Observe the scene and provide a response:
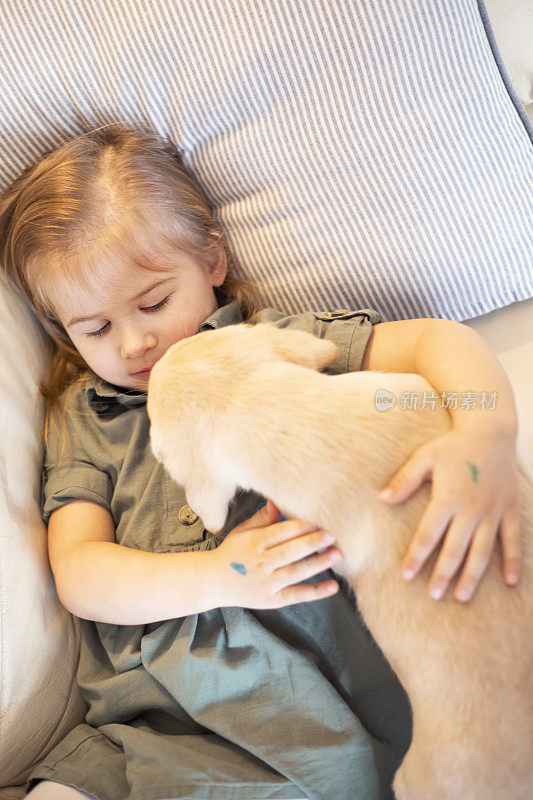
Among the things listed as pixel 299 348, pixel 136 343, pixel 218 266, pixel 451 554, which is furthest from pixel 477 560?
pixel 218 266

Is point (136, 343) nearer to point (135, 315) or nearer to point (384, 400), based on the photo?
point (135, 315)

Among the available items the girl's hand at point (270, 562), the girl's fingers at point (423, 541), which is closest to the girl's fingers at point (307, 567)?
the girl's hand at point (270, 562)

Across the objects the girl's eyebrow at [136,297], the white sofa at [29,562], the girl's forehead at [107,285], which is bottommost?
the white sofa at [29,562]

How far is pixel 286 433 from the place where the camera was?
0.86m

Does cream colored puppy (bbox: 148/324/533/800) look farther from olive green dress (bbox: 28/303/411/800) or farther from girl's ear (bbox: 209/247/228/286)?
girl's ear (bbox: 209/247/228/286)

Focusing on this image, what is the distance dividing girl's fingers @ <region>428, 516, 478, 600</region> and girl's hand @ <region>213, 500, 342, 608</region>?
0.14 m

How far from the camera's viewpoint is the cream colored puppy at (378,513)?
0.82 meters

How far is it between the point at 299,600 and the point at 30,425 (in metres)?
0.72

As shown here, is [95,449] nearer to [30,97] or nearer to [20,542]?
[20,542]

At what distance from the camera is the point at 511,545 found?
2.85ft

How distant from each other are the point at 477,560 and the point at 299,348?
0.41m

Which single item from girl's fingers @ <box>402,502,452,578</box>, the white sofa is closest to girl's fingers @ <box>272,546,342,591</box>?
girl's fingers @ <box>402,502,452,578</box>

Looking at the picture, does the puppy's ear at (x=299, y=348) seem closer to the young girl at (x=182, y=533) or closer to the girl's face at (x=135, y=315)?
the young girl at (x=182, y=533)

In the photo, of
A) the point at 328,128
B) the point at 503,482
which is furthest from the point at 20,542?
the point at 328,128
